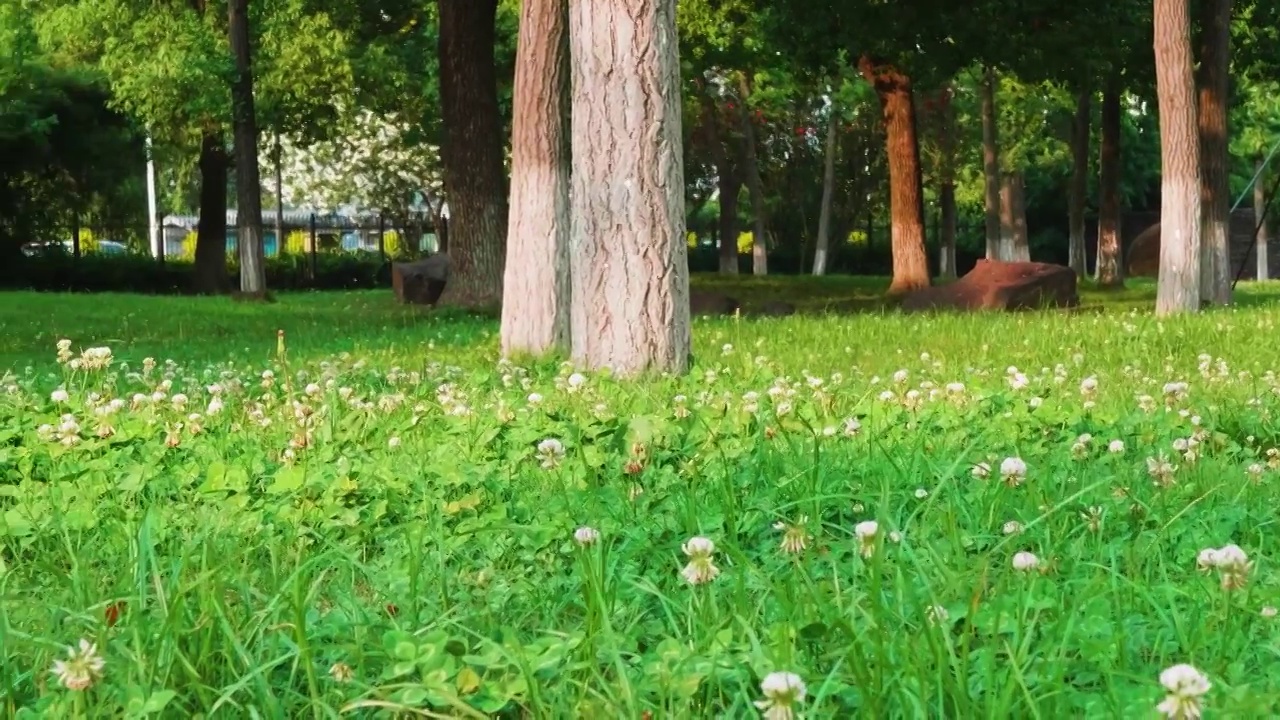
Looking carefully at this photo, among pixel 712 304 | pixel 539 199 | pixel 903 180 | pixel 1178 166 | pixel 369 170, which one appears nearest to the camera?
pixel 539 199

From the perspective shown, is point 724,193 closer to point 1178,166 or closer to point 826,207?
point 826,207

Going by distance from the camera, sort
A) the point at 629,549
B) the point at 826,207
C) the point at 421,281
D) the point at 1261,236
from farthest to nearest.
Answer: the point at 1261,236, the point at 826,207, the point at 421,281, the point at 629,549

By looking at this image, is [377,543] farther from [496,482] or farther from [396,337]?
[396,337]

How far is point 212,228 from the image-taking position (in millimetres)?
32438

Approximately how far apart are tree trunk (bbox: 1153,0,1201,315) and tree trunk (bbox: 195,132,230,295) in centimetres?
2219

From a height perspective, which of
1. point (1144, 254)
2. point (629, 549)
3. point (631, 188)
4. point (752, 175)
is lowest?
point (629, 549)

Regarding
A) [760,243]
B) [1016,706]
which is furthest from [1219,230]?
Result: [760,243]

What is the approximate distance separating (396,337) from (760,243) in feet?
102

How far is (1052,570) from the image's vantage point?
3061 millimetres

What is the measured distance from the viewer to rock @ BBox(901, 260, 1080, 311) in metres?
19.0

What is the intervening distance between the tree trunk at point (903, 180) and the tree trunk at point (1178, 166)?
7.91 meters

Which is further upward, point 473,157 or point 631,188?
point 473,157

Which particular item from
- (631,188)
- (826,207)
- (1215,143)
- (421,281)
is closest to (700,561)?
(631,188)

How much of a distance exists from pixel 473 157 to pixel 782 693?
1799 centimetres
